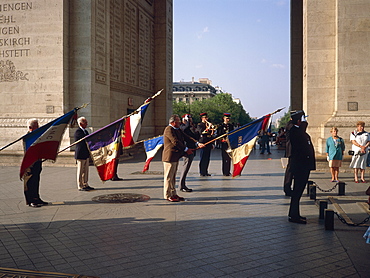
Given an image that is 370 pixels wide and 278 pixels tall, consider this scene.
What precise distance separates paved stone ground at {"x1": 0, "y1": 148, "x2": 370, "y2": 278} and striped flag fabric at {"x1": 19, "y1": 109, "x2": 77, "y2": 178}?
1.00m

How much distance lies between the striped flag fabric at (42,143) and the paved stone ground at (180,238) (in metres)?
1.00

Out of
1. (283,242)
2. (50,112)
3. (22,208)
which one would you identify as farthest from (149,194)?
(50,112)

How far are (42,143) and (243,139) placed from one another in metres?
4.32

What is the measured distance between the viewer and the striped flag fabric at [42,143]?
8422mm

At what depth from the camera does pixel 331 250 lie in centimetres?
573

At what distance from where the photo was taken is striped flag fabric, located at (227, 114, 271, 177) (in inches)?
379

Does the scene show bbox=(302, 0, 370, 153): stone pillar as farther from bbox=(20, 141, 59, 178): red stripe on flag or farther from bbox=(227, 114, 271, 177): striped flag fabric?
bbox=(20, 141, 59, 178): red stripe on flag

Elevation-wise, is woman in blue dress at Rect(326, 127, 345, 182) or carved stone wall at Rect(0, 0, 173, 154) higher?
carved stone wall at Rect(0, 0, 173, 154)

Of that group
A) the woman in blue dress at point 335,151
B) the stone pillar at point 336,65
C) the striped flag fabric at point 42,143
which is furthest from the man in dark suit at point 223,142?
the striped flag fabric at point 42,143

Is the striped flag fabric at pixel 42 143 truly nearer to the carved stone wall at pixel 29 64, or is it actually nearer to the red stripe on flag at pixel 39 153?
the red stripe on flag at pixel 39 153

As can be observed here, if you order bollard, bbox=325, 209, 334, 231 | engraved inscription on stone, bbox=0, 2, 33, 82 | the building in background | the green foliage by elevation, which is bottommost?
bollard, bbox=325, 209, 334, 231

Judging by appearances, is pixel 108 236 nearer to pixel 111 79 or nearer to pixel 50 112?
pixel 50 112

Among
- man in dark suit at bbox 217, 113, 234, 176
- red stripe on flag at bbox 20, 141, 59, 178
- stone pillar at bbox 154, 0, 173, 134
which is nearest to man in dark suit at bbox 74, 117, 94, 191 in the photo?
red stripe on flag at bbox 20, 141, 59, 178

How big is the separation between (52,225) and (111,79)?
13595 millimetres
